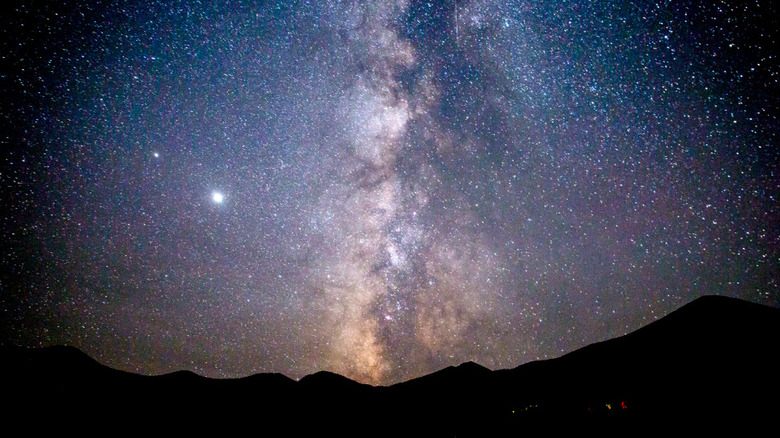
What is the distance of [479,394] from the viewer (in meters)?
8.81

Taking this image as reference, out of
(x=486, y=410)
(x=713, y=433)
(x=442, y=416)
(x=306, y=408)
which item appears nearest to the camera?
(x=713, y=433)

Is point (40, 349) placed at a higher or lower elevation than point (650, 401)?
higher

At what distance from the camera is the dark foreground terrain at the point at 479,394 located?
212 inches

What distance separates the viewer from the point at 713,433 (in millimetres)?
4945

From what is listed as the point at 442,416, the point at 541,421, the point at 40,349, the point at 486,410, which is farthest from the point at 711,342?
the point at 40,349

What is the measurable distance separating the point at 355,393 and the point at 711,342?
10.0m

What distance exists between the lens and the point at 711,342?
5.84 meters

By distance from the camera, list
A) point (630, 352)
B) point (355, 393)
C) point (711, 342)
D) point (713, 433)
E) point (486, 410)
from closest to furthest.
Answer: point (713, 433) < point (711, 342) < point (630, 352) < point (486, 410) < point (355, 393)

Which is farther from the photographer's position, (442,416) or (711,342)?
(442,416)

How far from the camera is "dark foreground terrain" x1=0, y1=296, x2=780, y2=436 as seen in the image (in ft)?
17.6

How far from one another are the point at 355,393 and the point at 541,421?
6339 millimetres

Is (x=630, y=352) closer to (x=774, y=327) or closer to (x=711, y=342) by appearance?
(x=711, y=342)

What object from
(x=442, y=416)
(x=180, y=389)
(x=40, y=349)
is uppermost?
(x=40, y=349)

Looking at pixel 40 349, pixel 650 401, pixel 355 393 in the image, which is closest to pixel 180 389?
pixel 40 349
